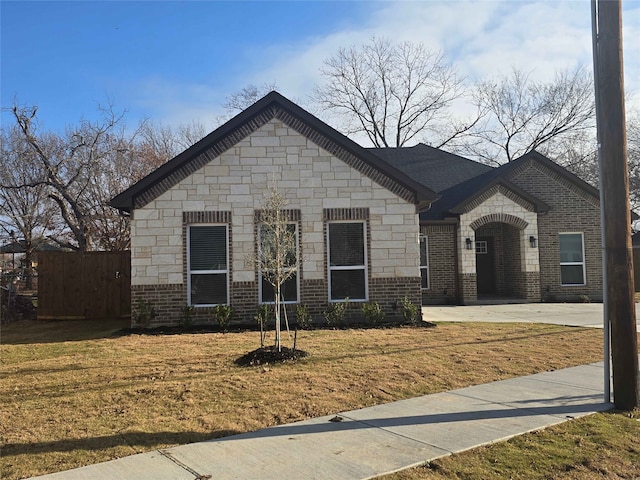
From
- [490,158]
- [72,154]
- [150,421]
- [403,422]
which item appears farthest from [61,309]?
[490,158]

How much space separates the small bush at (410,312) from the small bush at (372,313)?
0.58 metres

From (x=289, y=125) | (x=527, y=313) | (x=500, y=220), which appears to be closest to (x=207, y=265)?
Result: (x=289, y=125)

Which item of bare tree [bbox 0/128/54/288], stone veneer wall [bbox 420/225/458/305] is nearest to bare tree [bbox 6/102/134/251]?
bare tree [bbox 0/128/54/288]

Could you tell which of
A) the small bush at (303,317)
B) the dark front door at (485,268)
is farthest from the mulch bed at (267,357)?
the dark front door at (485,268)

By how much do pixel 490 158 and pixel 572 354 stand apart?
3044 centimetres

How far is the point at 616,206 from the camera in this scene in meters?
5.90

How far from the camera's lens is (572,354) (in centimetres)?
893

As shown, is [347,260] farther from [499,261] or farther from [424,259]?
[499,261]

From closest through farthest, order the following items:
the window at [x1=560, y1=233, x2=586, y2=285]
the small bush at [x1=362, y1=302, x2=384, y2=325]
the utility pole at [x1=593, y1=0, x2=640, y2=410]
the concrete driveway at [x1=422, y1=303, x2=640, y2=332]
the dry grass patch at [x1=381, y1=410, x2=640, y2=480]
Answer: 1. the dry grass patch at [x1=381, y1=410, x2=640, y2=480]
2. the utility pole at [x1=593, y1=0, x2=640, y2=410]
3. the small bush at [x1=362, y1=302, x2=384, y2=325]
4. the concrete driveway at [x1=422, y1=303, x2=640, y2=332]
5. the window at [x1=560, y1=233, x2=586, y2=285]

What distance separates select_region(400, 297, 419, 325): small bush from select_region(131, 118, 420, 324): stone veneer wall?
0.85 feet

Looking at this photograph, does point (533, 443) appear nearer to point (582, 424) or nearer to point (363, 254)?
point (582, 424)

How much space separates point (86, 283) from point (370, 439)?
1224cm

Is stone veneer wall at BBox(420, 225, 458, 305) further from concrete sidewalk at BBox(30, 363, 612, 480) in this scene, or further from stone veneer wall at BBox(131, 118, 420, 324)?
concrete sidewalk at BBox(30, 363, 612, 480)

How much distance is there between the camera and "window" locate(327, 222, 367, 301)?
12.9m
